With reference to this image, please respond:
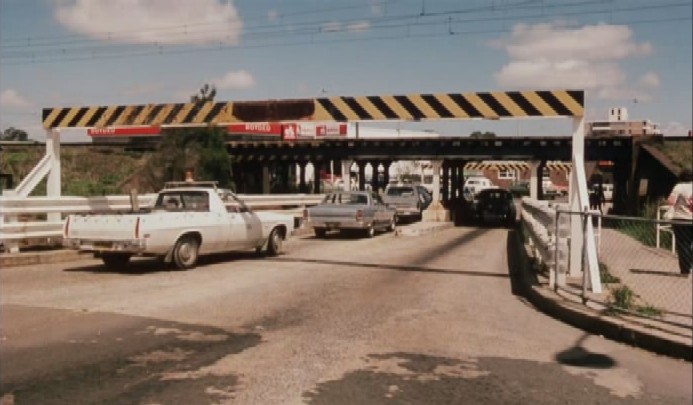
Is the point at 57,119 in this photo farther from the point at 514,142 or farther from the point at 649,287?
the point at 514,142

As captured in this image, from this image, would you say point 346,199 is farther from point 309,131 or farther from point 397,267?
point 309,131

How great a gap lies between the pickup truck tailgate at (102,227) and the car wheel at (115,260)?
33.4 inches

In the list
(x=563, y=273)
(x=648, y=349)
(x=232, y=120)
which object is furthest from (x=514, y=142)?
(x=648, y=349)

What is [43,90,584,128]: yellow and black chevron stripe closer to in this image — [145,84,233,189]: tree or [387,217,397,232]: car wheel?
[387,217,397,232]: car wheel

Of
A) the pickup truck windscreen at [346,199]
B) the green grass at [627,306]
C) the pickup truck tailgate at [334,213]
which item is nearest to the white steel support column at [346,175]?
the pickup truck windscreen at [346,199]

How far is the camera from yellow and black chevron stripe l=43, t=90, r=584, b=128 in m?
12.9

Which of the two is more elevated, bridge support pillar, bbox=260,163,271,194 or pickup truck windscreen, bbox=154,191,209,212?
bridge support pillar, bbox=260,163,271,194

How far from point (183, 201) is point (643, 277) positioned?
9.07m

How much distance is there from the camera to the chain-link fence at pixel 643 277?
7.99 metres

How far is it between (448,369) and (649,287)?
537 cm

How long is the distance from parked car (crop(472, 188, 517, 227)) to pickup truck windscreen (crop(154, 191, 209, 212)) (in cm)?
2527

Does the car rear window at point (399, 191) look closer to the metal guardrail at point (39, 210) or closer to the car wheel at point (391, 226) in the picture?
the car wheel at point (391, 226)

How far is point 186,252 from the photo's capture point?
1312cm

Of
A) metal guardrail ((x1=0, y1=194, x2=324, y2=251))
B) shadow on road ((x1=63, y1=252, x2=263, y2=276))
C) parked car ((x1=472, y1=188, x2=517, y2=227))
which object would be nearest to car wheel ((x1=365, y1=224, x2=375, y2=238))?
shadow on road ((x1=63, y1=252, x2=263, y2=276))
